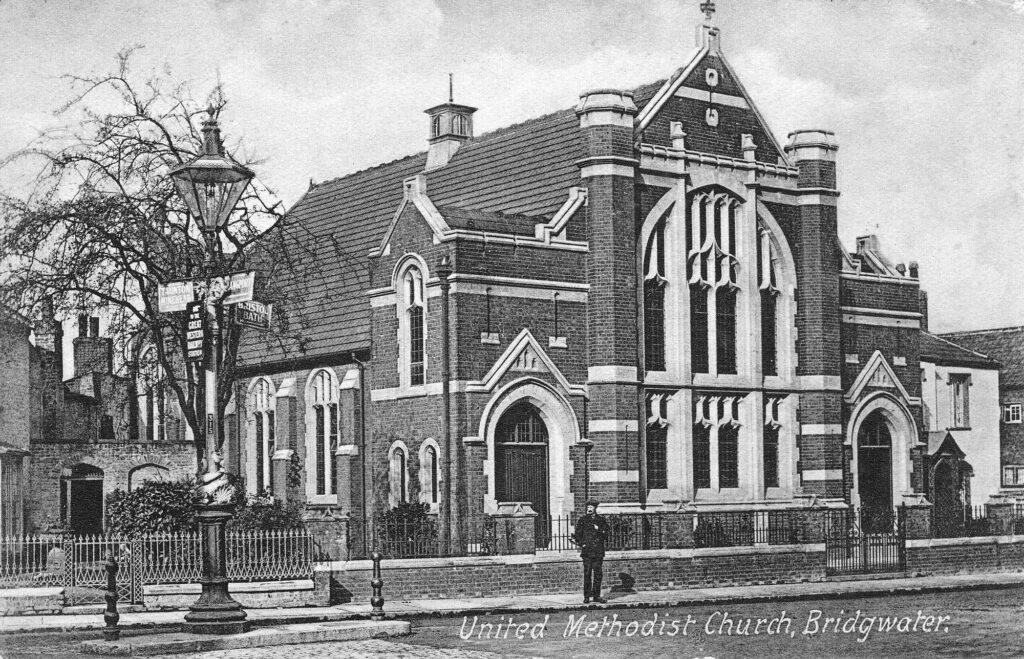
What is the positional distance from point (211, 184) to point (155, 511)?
11.4m

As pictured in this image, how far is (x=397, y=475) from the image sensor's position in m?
35.1

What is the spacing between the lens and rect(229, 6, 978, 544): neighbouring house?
33.8m

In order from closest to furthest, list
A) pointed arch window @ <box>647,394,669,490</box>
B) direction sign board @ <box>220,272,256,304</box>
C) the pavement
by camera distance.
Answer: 1. direction sign board @ <box>220,272,256,304</box>
2. the pavement
3. pointed arch window @ <box>647,394,669,490</box>

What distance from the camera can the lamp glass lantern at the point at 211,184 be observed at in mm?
18500

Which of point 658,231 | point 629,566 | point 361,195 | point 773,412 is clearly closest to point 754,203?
point 658,231

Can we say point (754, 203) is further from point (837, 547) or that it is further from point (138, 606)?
point (138, 606)

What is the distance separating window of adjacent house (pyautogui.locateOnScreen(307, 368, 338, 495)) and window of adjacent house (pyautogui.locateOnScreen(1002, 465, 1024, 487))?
28.3 m

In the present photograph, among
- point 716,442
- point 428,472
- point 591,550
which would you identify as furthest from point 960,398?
point 591,550

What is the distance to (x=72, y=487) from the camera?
149 ft

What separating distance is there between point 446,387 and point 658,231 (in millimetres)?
7103

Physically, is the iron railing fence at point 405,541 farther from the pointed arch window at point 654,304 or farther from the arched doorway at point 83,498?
the arched doorway at point 83,498

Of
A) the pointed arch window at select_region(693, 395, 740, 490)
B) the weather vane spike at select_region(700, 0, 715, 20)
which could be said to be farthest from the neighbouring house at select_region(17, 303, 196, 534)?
the weather vane spike at select_region(700, 0, 715, 20)

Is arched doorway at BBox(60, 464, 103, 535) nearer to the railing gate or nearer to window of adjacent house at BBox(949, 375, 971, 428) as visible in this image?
the railing gate

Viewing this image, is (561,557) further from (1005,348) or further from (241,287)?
(1005,348)
